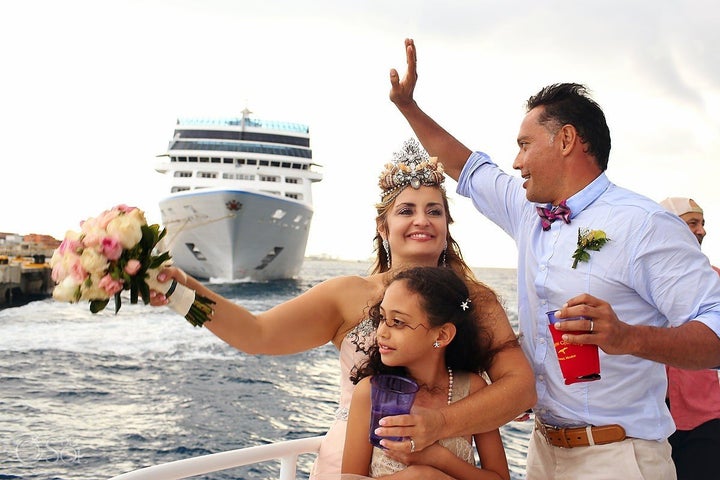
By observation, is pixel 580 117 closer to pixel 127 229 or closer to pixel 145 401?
pixel 127 229

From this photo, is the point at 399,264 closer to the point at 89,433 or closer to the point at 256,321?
the point at 256,321

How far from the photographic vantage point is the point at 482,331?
2.15m

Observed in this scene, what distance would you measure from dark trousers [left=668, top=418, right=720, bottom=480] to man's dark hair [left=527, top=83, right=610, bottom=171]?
1.87 meters

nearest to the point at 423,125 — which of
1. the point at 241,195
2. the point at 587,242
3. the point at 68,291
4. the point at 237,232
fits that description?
the point at 587,242

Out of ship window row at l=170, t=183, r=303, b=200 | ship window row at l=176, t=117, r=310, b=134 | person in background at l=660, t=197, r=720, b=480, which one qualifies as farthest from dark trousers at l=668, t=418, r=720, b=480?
ship window row at l=176, t=117, r=310, b=134

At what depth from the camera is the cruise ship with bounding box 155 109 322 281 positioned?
3434 cm

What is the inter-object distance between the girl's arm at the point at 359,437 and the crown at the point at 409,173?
847 millimetres

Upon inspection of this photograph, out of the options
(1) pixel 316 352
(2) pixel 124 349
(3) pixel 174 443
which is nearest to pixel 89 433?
(3) pixel 174 443

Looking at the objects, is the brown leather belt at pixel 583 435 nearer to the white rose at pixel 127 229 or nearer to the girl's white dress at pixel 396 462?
the girl's white dress at pixel 396 462

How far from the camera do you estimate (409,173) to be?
2557mm

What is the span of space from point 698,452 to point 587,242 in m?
1.95

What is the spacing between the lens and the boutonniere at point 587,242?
204 centimetres

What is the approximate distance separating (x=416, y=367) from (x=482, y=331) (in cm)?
26

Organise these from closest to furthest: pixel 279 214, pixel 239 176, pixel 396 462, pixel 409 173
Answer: pixel 396 462, pixel 409 173, pixel 279 214, pixel 239 176
